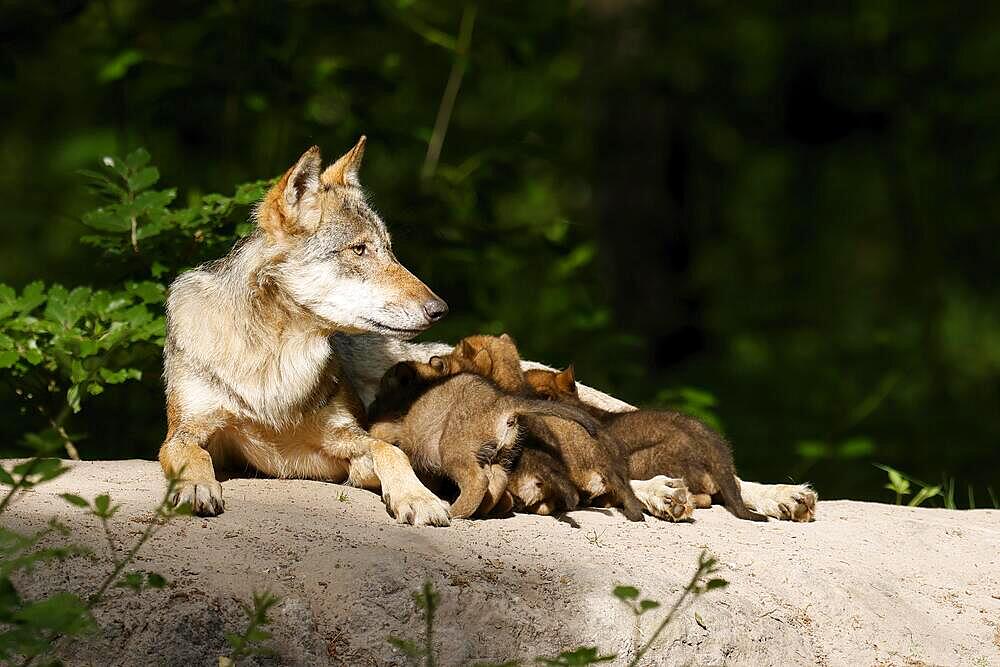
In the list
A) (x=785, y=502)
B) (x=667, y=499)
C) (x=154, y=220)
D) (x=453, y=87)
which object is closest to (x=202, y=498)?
(x=667, y=499)

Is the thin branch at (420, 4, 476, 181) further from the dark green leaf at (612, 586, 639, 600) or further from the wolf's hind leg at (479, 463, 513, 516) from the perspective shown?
the dark green leaf at (612, 586, 639, 600)

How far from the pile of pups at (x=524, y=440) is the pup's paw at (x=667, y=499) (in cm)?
3

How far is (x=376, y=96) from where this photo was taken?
7.68 metres

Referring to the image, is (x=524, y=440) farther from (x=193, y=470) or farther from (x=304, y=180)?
(x=304, y=180)

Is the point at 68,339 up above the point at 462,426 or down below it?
below

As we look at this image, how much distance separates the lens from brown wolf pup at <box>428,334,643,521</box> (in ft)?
15.3

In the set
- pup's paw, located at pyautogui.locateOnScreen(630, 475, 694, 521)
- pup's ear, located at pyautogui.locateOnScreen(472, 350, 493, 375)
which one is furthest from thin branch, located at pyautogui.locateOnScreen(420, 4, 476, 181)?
pup's paw, located at pyautogui.locateOnScreen(630, 475, 694, 521)

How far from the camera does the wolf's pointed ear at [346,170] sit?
519cm

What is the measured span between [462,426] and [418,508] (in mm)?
475

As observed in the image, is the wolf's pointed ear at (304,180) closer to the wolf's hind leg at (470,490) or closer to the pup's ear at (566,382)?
the wolf's hind leg at (470,490)

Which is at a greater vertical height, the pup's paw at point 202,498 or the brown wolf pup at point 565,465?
the brown wolf pup at point 565,465

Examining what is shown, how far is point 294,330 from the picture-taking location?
5.02m

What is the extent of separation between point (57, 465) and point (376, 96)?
18.4 feet

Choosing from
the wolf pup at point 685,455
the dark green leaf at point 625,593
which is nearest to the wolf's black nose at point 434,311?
the wolf pup at point 685,455
